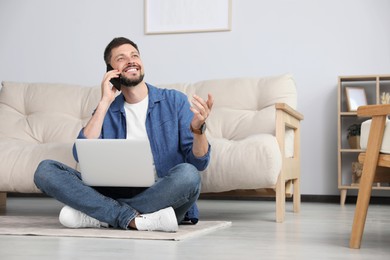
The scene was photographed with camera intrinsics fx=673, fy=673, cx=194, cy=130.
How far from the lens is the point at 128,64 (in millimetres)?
2969

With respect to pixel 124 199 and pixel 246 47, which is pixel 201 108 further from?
pixel 246 47

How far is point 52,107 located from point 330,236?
2.16 metres

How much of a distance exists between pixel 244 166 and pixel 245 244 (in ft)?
2.67

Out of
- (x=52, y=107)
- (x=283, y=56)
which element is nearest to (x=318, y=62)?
(x=283, y=56)

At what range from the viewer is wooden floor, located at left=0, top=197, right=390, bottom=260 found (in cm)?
211

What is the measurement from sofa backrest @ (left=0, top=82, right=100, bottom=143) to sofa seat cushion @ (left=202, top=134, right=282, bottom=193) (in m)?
1.10

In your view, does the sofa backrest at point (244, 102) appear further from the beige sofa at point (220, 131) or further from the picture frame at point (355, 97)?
the picture frame at point (355, 97)

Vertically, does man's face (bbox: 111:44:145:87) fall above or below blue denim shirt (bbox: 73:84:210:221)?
above

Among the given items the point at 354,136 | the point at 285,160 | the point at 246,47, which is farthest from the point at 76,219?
the point at 246,47

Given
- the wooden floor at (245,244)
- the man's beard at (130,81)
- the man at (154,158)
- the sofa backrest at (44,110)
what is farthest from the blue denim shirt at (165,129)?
the sofa backrest at (44,110)

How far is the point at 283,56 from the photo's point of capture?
5094 mm

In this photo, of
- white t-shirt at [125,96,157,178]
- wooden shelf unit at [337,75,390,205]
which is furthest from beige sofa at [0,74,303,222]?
wooden shelf unit at [337,75,390,205]

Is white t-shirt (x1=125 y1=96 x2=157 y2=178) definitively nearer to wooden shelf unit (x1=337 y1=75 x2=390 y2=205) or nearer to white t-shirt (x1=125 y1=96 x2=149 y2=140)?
white t-shirt (x1=125 y1=96 x2=149 y2=140)

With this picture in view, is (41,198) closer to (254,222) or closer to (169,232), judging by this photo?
(254,222)
